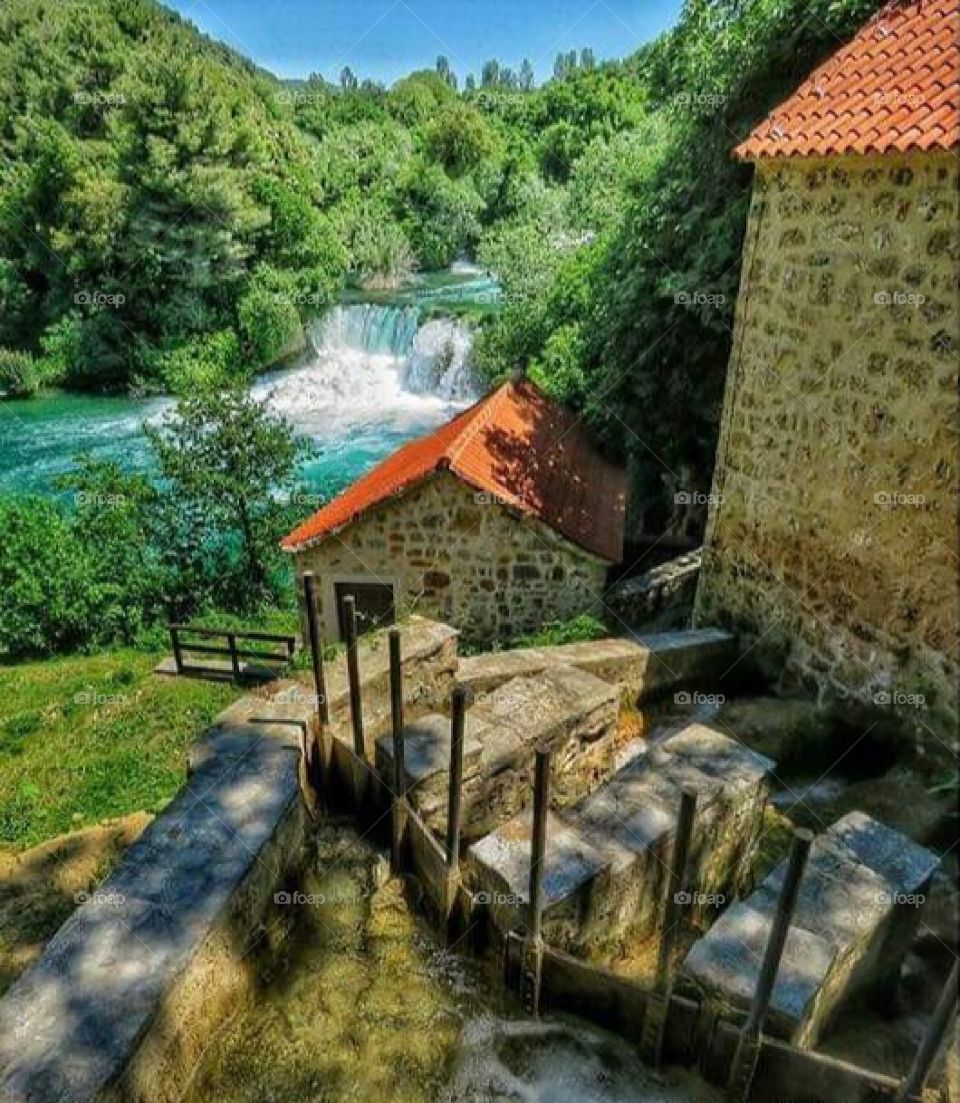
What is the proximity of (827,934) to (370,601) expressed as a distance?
287 inches

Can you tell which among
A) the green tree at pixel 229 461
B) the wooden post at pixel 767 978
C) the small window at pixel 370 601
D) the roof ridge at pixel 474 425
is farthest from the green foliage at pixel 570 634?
the green tree at pixel 229 461

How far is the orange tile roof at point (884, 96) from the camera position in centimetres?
475

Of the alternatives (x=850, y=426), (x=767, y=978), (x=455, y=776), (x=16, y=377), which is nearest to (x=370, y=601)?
(x=850, y=426)

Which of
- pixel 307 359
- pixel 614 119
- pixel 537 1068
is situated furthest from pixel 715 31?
pixel 614 119

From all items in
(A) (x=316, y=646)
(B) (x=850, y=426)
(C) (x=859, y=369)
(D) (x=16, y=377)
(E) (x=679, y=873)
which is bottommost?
(D) (x=16, y=377)

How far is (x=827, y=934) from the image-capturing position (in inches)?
135

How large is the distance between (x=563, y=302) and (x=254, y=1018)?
12.7 meters

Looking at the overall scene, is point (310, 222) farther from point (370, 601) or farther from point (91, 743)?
point (91, 743)

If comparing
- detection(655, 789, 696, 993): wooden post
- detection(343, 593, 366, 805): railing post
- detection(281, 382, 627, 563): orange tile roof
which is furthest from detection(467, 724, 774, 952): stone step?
detection(281, 382, 627, 563): orange tile roof

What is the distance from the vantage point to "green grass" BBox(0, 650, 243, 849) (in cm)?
668

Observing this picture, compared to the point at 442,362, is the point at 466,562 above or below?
below

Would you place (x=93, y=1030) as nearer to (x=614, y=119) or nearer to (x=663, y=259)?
(x=663, y=259)

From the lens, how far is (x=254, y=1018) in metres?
3.62

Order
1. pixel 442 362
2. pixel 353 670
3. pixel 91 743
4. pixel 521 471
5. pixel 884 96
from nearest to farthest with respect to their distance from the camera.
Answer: pixel 353 670
pixel 884 96
pixel 91 743
pixel 521 471
pixel 442 362
